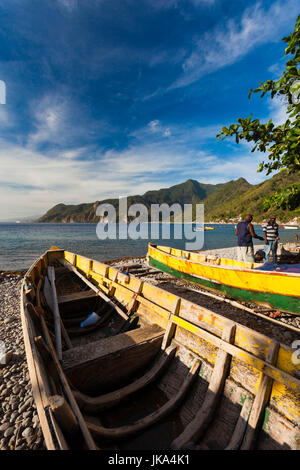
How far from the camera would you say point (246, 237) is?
9.11 meters

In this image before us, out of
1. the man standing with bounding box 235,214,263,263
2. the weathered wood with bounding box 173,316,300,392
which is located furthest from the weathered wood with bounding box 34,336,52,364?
the man standing with bounding box 235,214,263,263

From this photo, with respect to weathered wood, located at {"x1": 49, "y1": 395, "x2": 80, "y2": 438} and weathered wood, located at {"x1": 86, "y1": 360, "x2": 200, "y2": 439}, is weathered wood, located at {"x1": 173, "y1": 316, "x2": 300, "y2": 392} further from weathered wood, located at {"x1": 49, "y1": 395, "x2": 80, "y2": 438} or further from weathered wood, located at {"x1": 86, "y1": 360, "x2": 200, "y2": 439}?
weathered wood, located at {"x1": 49, "y1": 395, "x2": 80, "y2": 438}

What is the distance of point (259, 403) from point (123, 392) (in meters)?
2.09

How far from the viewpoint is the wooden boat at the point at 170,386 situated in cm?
241

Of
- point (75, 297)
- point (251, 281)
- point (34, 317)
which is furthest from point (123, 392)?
point (251, 281)

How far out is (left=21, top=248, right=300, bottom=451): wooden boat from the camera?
2.41m

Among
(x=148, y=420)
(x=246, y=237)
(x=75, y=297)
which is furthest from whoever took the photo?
(x=246, y=237)

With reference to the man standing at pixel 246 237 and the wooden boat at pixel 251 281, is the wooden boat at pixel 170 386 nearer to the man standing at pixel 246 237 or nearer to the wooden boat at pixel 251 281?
the wooden boat at pixel 251 281

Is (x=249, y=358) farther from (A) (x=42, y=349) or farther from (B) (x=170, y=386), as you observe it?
(A) (x=42, y=349)

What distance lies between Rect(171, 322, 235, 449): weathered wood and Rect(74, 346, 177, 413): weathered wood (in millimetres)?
945

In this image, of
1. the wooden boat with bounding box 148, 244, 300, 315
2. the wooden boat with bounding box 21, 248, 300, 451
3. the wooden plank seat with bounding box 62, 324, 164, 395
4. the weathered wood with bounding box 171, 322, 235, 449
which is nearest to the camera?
the wooden boat with bounding box 21, 248, 300, 451

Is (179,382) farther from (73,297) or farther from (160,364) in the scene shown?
(73,297)

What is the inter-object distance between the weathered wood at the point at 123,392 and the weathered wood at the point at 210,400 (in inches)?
37.2

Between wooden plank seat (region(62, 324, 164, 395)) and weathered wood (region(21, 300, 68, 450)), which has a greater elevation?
weathered wood (region(21, 300, 68, 450))
